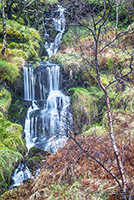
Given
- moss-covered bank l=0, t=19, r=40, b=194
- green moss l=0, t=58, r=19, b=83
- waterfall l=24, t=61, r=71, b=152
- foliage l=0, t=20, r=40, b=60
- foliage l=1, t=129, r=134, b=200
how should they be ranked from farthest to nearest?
foliage l=0, t=20, r=40, b=60
waterfall l=24, t=61, r=71, b=152
green moss l=0, t=58, r=19, b=83
moss-covered bank l=0, t=19, r=40, b=194
foliage l=1, t=129, r=134, b=200

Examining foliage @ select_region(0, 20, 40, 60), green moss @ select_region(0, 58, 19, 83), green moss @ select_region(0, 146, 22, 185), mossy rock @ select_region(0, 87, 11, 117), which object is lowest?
green moss @ select_region(0, 146, 22, 185)

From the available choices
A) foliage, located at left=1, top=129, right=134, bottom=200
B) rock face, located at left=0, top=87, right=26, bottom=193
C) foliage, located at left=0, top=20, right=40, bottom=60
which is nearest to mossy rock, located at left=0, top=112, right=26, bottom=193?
rock face, located at left=0, top=87, right=26, bottom=193

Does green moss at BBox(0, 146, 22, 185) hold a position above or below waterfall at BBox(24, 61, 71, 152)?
below

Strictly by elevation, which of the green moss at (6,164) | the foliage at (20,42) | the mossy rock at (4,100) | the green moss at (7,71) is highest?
the foliage at (20,42)

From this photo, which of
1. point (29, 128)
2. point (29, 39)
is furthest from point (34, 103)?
point (29, 39)

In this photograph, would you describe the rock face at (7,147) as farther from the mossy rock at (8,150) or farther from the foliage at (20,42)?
the foliage at (20,42)

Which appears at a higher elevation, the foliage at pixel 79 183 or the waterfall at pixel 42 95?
the waterfall at pixel 42 95

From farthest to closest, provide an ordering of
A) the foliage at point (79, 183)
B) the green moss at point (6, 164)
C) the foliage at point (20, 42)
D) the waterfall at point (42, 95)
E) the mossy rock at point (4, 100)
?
the foliage at point (20, 42) → the waterfall at point (42, 95) → the mossy rock at point (4, 100) → the green moss at point (6, 164) → the foliage at point (79, 183)

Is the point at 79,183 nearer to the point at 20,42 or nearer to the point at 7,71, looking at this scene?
the point at 7,71

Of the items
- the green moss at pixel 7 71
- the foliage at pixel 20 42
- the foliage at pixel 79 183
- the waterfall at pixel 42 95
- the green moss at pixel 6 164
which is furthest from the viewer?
the foliage at pixel 20 42

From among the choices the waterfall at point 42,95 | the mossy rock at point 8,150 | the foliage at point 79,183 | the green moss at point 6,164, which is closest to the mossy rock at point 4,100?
the mossy rock at point 8,150

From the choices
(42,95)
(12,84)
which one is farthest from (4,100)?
(42,95)

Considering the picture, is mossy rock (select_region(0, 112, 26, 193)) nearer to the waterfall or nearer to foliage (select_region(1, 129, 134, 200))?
foliage (select_region(1, 129, 134, 200))

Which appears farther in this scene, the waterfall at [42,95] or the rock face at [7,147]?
the waterfall at [42,95]
